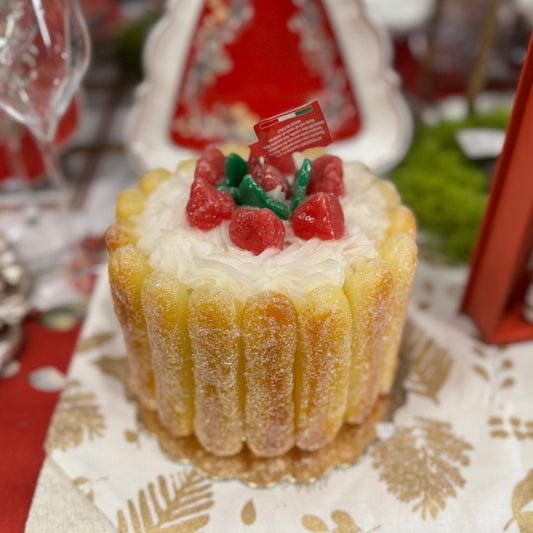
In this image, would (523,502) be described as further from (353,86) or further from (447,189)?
(353,86)

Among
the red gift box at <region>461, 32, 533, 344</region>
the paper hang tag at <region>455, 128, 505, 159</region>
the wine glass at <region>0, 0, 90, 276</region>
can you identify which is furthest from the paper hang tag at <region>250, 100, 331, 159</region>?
the paper hang tag at <region>455, 128, 505, 159</region>

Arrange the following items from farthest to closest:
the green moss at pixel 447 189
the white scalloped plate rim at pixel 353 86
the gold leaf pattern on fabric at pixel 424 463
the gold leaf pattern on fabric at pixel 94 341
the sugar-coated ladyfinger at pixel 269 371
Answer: the white scalloped plate rim at pixel 353 86
the green moss at pixel 447 189
the gold leaf pattern on fabric at pixel 94 341
the gold leaf pattern on fabric at pixel 424 463
the sugar-coated ladyfinger at pixel 269 371

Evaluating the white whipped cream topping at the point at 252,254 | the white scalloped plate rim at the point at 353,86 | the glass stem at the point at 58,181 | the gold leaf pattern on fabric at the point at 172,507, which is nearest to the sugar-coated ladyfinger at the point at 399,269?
the white whipped cream topping at the point at 252,254

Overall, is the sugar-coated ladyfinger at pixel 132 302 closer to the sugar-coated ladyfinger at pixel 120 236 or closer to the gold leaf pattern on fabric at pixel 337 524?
the sugar-coated ladyfinger at pixel 120 236

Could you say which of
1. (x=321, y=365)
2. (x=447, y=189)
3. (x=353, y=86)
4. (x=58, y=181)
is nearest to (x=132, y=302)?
(x=321, y=365)

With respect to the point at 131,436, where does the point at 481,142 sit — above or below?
above
